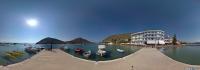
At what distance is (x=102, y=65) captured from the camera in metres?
4.86

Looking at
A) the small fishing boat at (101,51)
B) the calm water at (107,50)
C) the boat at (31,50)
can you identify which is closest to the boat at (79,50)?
the calm water at (107,50)

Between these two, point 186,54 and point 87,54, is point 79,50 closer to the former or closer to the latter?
point 87,54

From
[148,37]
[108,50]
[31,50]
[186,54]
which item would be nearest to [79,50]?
[108,50]

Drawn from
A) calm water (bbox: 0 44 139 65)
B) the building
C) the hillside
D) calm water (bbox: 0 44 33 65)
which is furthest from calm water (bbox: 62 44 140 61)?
calm water (bbox: 0 44 33 65)

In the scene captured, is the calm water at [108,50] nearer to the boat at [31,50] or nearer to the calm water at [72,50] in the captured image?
the calm water at [72,50]

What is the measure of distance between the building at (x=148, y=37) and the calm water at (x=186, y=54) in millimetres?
581

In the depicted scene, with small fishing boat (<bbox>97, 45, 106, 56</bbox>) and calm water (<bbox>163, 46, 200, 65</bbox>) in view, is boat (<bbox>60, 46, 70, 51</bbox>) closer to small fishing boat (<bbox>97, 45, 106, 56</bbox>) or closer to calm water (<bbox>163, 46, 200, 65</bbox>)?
small fishing boat (<bbox>97, 45, 106, 56</bbox>)

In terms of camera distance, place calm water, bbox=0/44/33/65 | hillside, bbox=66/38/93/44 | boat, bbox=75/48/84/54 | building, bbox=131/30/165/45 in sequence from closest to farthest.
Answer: building, bbox=131/30/165/45 → hillside, bbox=66/38/93/44 → boat, bbox=75/48/84/54 → calm water, bbox=0/44/33/65

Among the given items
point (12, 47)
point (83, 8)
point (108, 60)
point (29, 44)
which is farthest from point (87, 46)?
point (12, 47)

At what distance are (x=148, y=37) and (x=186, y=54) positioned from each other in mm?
2498

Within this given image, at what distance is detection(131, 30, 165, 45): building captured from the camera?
455cm

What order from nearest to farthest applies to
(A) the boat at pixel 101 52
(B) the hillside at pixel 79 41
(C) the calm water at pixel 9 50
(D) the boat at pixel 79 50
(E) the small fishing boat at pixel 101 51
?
(B) the hillside at pixel 79 41 < (E) the small fishing boat at pixel 101 51 < (D) the boat at pixel 79 50 < (A) the boat at pixel 101 52 < (C) the calm water at pixel 9 50

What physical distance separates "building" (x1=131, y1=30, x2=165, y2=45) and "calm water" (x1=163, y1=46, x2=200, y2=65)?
1.91ft

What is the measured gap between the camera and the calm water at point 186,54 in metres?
5.29
